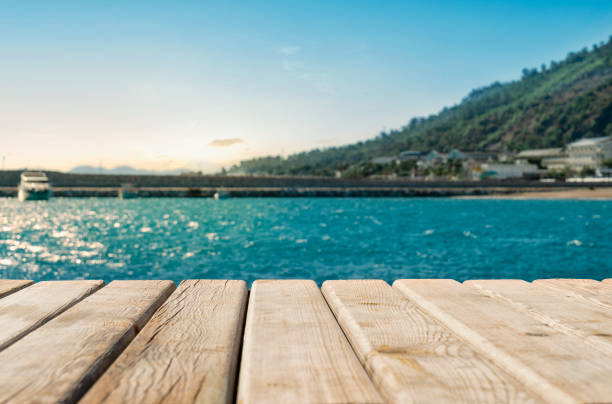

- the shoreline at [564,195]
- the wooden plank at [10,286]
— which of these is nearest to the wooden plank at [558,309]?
the wooden plank at [10,286]

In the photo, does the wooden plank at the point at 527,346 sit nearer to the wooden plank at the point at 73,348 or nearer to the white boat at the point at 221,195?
the wooden plank at the point at 73,348

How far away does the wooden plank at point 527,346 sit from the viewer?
3.20 ft

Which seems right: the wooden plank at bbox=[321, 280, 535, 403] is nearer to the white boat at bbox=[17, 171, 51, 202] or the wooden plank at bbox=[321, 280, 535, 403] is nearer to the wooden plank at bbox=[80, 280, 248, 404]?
the wooden plank at bbox=[80, 280, 248, 404]

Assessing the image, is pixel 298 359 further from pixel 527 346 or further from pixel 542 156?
pixel 542 156

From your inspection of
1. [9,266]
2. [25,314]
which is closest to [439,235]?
[9,266]

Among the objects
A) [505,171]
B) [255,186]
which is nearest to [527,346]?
[255,186]

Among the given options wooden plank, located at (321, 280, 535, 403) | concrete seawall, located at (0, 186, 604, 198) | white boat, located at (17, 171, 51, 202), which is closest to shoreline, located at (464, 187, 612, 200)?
concrete seawall, located at (0, 186, 604, 198)

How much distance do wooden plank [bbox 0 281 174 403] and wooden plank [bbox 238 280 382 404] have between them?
14.1 inches

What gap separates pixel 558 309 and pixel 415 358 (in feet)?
2.58

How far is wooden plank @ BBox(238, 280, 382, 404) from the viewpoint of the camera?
941mm

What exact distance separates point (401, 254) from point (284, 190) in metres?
64.4

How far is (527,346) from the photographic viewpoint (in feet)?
3.95

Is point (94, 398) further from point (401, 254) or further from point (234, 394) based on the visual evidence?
point (401, 254)

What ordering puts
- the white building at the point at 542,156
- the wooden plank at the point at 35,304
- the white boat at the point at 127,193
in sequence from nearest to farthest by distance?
the wooden plank at the point at 35,304 < the white boat at the point at 127,193 < the white building at the point at 542,156
